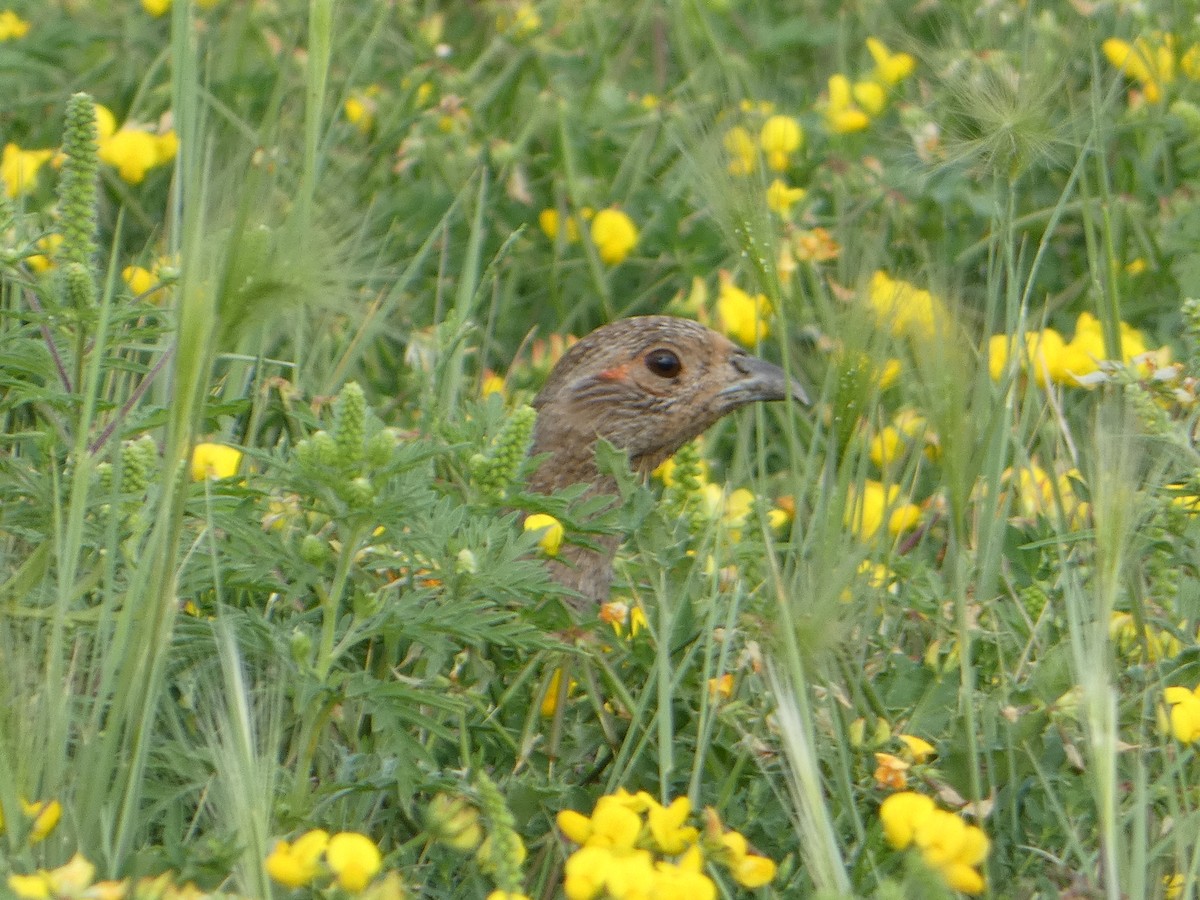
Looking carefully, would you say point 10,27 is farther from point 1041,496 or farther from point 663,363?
point 1041,496

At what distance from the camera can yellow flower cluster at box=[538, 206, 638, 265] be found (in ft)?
18.3

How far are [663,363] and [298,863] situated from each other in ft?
7.71

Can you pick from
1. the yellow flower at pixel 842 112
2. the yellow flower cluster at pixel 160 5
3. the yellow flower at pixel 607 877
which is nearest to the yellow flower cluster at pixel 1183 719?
the yellow flower at pixel 607 877

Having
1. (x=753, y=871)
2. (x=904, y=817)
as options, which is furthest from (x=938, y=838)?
(x=753, y=871)

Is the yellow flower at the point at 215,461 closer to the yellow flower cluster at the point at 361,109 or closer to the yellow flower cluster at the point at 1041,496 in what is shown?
the yellow flower cluster at the point at 1041,496

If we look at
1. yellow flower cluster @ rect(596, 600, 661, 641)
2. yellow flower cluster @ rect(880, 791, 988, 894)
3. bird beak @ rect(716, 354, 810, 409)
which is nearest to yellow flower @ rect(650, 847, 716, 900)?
yellow flower cluster @ rect(880, 791, 988, 894)

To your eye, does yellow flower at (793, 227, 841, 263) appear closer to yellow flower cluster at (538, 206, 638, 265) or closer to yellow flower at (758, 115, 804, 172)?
yellow flower cluster at (538, 206, 638, 265)

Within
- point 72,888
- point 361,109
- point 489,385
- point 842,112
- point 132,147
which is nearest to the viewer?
point 72,888

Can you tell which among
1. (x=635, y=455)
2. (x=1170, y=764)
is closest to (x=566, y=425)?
(x=635, y=455)

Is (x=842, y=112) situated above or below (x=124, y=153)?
above

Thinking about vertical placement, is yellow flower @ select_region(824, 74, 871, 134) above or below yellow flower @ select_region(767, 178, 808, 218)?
above

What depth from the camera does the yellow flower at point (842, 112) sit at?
Result: 5961mm

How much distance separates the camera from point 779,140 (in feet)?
19.1

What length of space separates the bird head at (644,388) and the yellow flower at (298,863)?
2098 millimetres
